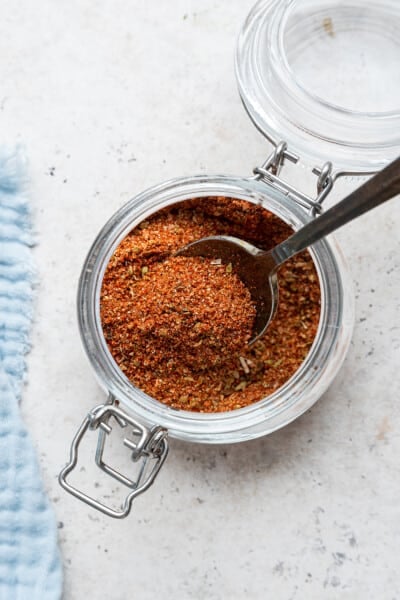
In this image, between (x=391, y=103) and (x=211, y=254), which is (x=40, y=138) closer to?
(x=211, y=254)

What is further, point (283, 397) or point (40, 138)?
point (40, 138)

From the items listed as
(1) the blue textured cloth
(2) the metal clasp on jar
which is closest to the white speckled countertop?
(1) the blue textured cloth

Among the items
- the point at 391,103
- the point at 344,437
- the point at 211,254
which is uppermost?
the point at 391,103

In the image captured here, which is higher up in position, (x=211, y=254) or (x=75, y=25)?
(x=75, y=25)

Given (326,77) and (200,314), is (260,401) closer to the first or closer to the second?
(200,314)

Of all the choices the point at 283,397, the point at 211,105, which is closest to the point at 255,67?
the point at 211,105
